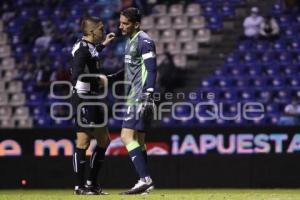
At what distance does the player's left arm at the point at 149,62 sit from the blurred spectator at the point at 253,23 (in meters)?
7.61

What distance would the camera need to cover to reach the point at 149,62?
734cm

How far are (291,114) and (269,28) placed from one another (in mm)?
2088

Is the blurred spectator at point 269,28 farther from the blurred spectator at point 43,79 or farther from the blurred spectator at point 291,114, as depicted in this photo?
the blurred spectator at point 43,79

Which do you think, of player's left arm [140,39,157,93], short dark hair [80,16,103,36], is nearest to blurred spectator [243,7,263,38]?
short dark hair [80,16,103,36]

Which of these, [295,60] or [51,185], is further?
[295,60]

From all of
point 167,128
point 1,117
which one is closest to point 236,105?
point 167,128

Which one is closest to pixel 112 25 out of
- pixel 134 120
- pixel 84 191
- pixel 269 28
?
pixel 269 28

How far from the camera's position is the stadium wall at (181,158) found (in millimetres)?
11430

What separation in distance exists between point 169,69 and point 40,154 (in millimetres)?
3380

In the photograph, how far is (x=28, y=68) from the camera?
15.4 meters

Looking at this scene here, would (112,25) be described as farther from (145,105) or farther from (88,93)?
(145,105)

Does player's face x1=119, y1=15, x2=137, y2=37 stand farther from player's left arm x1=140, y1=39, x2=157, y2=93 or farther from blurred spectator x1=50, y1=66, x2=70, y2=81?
blurred spectator x1=50, y1=66, x2=70, y2=81

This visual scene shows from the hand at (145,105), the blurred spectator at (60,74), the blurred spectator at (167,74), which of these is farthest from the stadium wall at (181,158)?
the hand at (145,105)

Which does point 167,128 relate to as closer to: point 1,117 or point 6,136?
point 6,136
